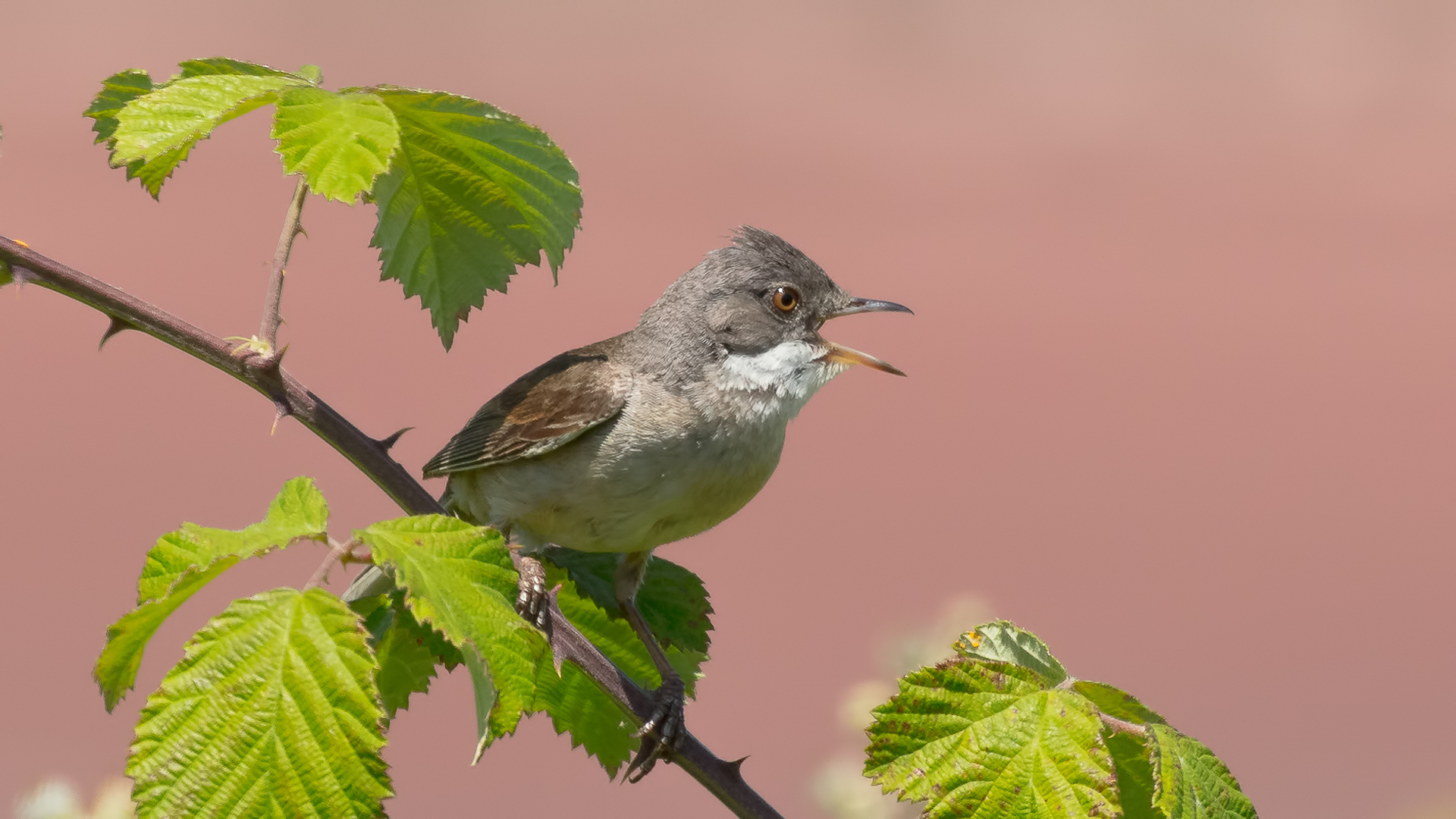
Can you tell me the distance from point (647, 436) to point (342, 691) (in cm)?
200

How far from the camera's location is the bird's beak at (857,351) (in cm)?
375

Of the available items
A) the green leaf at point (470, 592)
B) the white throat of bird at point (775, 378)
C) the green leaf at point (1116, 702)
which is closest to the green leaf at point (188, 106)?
the green leaf at point (470, 592)

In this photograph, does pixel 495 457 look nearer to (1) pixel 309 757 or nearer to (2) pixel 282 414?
(2) pixel 282 414

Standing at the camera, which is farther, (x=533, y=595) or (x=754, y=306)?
(x=754, y=306)

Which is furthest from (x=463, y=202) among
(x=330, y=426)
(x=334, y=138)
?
(x=330, y=426)

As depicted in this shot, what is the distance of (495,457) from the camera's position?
12.7 feet

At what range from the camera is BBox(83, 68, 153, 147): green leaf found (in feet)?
8.38

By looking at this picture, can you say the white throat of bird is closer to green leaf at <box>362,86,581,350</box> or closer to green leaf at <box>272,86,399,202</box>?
green leaf at <box>362,86,581,350</box>

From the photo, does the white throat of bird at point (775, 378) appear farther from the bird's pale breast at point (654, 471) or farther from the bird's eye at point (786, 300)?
the bird's eye at point (786, 300)

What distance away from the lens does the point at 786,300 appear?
4074 mm

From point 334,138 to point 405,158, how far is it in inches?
12.9

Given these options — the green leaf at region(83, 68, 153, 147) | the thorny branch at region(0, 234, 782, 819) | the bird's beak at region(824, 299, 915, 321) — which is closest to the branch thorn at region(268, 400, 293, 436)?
the thorny branch at region(0, 234, 782, 819)

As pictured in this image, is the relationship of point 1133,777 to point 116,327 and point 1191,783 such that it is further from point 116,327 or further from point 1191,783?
point 116,327

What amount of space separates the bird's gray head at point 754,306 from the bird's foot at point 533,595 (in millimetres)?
1024
